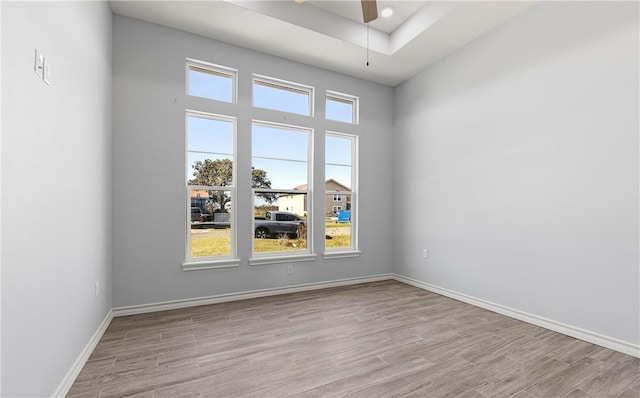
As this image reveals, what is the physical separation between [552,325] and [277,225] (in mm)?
3226

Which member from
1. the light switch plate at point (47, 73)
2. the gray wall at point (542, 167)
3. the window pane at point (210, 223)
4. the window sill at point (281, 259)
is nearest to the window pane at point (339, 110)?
the gray wall at point (542, 167)

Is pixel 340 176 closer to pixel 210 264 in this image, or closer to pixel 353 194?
pixel 353 194

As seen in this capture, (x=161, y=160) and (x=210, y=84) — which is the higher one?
(x=210, y=84)

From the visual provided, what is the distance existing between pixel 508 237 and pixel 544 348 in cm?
117

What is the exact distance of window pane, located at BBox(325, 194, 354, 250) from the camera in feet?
14.8

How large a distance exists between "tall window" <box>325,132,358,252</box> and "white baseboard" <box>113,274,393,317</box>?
1.65ft

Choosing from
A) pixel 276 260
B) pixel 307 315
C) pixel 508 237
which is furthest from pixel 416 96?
pixel 307 315

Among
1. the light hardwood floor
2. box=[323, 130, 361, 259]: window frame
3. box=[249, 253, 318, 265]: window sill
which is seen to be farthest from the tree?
box=[323, 130, 361, 259]: window frame

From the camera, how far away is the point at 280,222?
4180 mm

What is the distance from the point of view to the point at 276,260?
4012 millimetres

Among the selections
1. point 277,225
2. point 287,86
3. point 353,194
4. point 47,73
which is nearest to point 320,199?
point 353,194

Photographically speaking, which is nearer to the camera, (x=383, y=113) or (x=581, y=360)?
(x=581, y=360)

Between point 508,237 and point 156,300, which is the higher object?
point 508,237

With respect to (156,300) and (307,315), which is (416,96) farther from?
(156,300)
